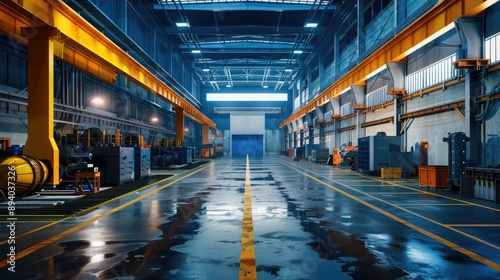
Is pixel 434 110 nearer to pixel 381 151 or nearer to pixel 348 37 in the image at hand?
pixel 381 151

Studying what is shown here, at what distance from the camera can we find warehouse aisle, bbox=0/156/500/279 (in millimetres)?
4125

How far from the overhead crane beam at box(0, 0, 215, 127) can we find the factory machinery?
2860mm

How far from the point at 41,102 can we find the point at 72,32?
7.67ft

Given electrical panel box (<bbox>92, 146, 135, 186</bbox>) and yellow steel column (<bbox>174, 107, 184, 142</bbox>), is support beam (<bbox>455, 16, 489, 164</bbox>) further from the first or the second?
yellow steel column (<bbox>174, 107, 184, 142</bbox>)

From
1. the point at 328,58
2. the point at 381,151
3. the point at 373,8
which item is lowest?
the point at 381,151

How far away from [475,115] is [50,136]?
46.1 feet

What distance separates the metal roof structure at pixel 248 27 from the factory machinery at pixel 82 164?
12.0 meters

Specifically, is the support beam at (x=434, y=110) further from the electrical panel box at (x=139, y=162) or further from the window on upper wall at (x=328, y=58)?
the window on upper wall at (x=328, y=58)

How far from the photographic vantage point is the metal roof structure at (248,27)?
26.9 m

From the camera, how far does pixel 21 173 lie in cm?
961

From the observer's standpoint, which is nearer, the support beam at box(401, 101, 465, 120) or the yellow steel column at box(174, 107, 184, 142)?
the support beam at box(401, 101, 465, 120)

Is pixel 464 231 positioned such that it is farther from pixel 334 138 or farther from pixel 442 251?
pixel 334 138

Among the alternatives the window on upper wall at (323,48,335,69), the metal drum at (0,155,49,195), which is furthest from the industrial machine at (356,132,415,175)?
the window on upper wall at (323,48,335,69)

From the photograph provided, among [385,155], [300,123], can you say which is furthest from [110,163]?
[300,123]
